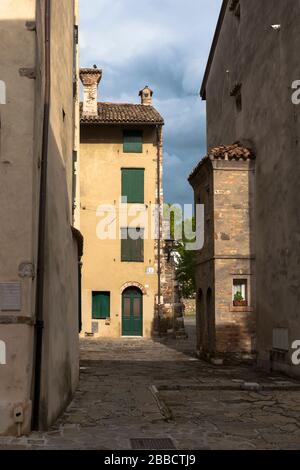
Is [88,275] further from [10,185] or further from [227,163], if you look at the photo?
[10,185]

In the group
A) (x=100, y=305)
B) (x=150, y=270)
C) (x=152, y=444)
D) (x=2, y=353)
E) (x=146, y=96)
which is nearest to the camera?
(x=152, y=444)

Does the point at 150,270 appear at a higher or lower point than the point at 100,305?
higher

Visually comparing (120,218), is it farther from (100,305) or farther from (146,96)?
(146,96)

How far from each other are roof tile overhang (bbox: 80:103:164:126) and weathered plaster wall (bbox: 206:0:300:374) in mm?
9329

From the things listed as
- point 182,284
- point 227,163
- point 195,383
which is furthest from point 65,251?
point 182,284

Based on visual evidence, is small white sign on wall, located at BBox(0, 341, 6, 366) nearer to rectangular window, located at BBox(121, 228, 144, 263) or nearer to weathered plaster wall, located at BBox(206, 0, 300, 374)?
weathered plaster wall, located at BBox(206, 0, 300, 374)

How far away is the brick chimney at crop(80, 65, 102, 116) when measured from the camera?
27.7 metres

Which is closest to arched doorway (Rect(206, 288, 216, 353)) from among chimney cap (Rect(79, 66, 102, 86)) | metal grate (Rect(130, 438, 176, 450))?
metal grate (Rect(130, 438, 176, 450))

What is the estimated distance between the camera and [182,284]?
4759 cm

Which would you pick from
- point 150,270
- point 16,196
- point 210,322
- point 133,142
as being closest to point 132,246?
point 150,270

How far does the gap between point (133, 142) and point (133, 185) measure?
2291 millimetres

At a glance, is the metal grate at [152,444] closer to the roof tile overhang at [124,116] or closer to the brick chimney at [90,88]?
the roof tile overhang at [124,116]

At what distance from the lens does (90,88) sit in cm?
2811

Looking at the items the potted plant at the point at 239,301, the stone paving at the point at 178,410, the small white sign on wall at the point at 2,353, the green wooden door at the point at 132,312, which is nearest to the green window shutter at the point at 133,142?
the green wooden door at the point at 132,312
